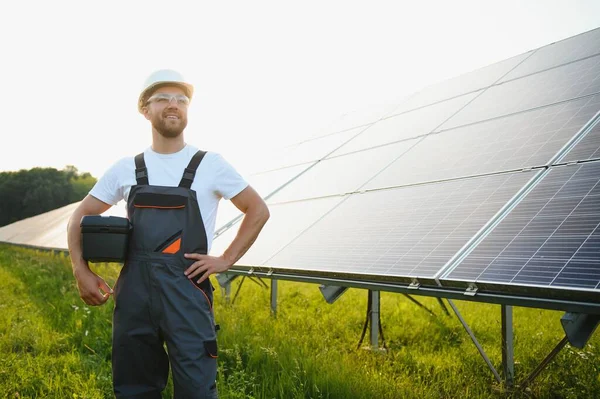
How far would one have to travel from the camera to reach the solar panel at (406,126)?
23.6 ft

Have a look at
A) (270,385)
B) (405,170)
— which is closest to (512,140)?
(405,170)

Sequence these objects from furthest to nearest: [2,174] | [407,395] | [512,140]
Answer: [2,174] → [512,140] → [407,395]

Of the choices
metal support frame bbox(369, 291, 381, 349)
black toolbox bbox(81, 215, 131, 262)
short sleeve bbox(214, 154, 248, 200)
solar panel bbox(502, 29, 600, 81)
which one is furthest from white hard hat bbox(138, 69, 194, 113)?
solar panel bbox(502, 29, 600, 81)

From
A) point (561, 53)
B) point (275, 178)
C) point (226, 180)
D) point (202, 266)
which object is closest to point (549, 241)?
point (226, 180)

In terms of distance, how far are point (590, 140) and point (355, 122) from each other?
6.60 m

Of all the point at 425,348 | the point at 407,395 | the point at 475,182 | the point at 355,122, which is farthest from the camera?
the point at 355,122

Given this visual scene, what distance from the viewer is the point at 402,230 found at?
14.3 feet

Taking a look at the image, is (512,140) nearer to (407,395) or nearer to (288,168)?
(407,395)

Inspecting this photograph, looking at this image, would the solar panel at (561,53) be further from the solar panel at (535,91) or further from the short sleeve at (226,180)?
the short sleeve at (226,180)

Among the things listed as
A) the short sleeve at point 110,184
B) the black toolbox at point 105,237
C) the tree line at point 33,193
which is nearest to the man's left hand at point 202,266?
the black toolbox at point 105,237

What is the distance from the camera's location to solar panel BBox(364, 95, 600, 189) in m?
4.56

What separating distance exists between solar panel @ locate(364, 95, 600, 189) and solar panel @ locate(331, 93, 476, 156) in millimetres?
865

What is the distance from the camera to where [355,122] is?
1052 centimetres

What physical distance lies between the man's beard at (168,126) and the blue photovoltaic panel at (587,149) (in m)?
3.12
